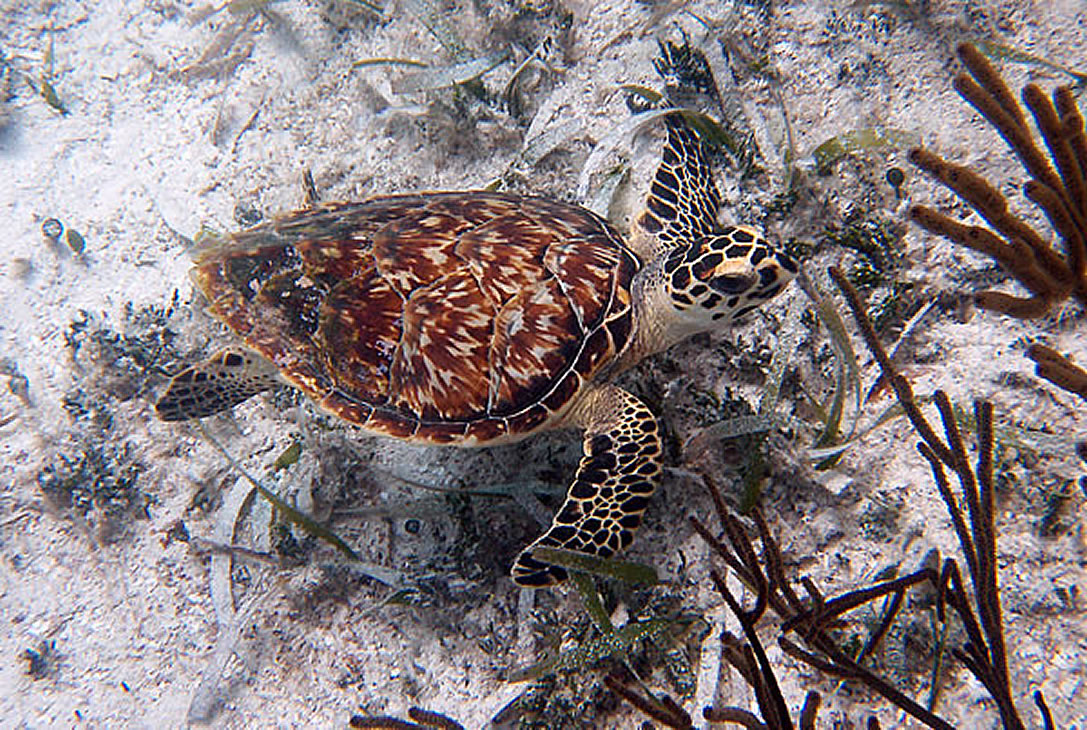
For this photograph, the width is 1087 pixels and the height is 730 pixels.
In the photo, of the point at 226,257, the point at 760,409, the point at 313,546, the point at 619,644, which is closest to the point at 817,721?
the point at 619,644

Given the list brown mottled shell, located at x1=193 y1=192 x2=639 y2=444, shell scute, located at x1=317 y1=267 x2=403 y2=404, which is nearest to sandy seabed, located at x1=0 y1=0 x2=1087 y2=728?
brown mottled shell, located at x1=193 y1=192 x2=639 y2=444

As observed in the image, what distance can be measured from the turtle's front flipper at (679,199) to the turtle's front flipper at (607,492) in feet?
2.94

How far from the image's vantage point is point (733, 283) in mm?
2170

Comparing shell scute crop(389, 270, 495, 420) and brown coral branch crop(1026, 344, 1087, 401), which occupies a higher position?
brown coral branch crop(1026, 344, 1087, 401)

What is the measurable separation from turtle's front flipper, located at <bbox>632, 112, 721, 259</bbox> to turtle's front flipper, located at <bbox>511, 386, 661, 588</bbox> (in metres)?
0.90

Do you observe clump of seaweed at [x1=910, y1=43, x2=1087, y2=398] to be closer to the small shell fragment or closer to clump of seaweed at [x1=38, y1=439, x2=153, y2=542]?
clump of seaweed at [x1=38, y1=439, x2=153, y2=542]

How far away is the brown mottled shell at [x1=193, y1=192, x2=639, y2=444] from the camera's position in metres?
2.32

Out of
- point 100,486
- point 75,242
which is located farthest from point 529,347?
point 75,242

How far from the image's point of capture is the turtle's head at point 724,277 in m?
2.14

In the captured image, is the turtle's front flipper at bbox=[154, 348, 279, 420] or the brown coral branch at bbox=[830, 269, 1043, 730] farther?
the turtle's front flipper at bbox=[154, 348, 279, 420]

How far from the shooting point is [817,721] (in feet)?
5.47

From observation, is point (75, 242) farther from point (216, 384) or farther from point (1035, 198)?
point (1035, 198)

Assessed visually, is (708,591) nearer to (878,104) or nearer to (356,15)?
(878,104)

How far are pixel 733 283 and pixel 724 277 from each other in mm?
41
